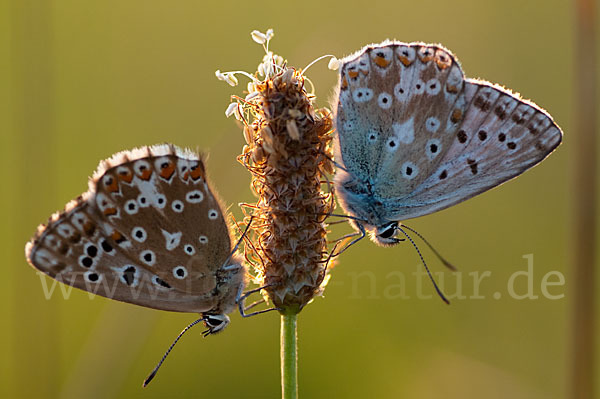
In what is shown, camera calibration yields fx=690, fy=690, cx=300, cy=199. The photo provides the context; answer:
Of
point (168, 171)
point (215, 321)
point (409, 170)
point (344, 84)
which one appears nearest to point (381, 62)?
point (344, 84)

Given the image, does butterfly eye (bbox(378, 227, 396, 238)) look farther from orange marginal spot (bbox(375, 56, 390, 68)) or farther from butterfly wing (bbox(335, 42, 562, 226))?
orange marginal spot (bbox(375, 56, 390, 68))

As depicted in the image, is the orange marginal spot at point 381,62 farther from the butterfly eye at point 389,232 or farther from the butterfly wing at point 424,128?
the butterfly eye at point 389,232

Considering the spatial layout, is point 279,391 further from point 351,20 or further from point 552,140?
point 351,20

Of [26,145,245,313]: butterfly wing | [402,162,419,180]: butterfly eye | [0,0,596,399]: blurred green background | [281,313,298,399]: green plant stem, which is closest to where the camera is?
[281,313,298,399]: green plant stem

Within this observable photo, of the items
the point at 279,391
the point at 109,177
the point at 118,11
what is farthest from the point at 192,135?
the point at 109,177

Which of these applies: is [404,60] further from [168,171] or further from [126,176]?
[126,176]

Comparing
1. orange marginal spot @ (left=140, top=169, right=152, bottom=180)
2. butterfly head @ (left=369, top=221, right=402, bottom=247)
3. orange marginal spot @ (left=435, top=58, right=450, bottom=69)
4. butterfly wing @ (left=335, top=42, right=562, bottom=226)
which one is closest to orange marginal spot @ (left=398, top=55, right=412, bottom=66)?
butterfly wing @ (left=335, top=42, right=562, bottom=226)
